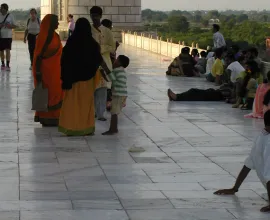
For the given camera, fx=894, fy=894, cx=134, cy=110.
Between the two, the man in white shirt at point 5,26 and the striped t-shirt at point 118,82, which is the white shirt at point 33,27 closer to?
the man in white shirt at point 5,26

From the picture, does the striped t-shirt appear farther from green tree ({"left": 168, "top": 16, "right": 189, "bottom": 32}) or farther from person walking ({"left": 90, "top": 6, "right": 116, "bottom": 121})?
green tree ({"left": 168, "top": 16, "right": 189, "bottom": 32})

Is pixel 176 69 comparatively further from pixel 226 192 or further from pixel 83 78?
pixel 226 192

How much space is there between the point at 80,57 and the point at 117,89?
0.60 meters

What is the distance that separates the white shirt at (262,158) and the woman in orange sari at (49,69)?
15.0 ft

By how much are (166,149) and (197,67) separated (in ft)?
30.0

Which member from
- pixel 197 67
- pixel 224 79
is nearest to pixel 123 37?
pixel 197 67

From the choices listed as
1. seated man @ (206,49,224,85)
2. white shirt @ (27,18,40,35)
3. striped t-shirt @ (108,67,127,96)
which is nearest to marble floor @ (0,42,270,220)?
striped t-shirt @ (108,67,127,96)

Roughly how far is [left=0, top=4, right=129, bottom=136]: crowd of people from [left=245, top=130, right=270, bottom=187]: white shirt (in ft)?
12.2

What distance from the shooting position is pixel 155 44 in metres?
27.3

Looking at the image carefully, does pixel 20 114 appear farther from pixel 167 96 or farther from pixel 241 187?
pixel 241 187

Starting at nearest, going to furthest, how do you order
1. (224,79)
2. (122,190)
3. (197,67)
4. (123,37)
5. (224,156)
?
(122,190) < (224,156) < (224,79) < (197,67) < (123,37)

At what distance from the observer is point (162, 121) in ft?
39.2

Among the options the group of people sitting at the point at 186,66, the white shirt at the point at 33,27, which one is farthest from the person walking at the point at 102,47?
the white shirt at the point at 33,27

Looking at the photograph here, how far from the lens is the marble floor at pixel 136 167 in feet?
23.1
